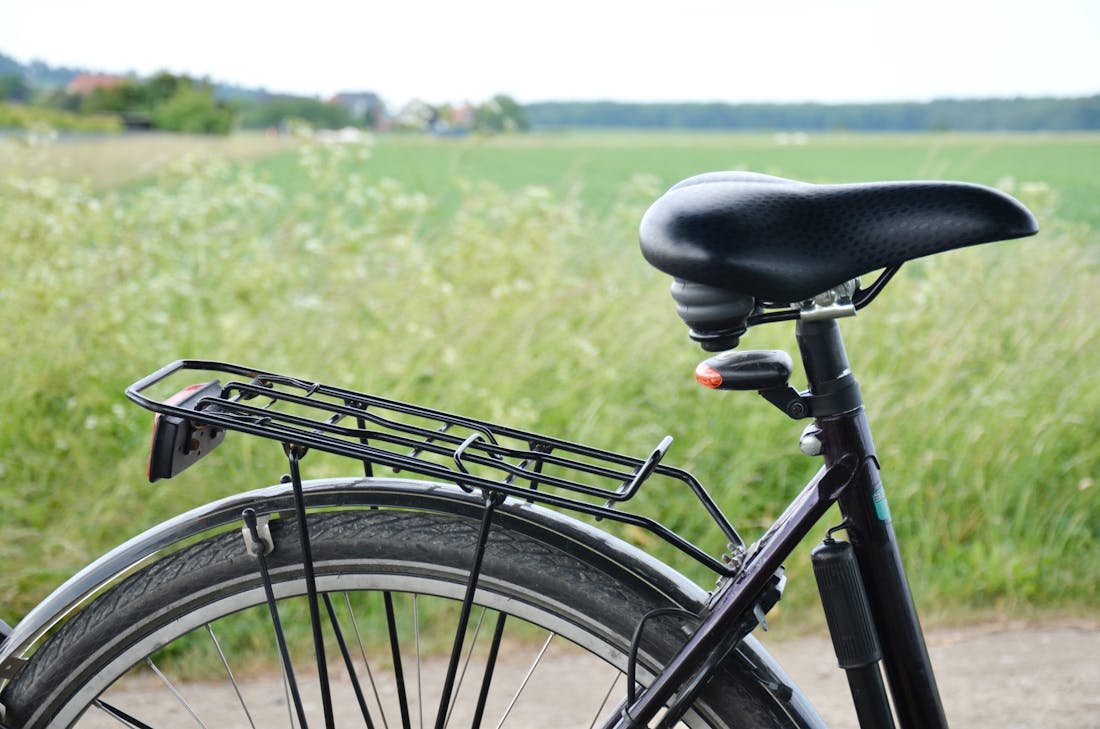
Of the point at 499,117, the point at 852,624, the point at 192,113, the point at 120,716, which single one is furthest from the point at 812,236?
the point at 192,113

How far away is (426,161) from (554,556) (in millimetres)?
4050

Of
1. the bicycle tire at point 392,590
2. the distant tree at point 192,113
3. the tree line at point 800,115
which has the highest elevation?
the tree line at point 800,115

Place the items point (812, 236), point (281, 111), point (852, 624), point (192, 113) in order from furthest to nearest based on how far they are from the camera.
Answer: point (281, 111), point (192, 113), point (852, 624), point (812, 236)

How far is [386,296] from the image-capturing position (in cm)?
397

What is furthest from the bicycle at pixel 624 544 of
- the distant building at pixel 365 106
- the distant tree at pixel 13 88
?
the distant tree at pixel 13 88

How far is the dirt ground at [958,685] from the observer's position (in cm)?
261

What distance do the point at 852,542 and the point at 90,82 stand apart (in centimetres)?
542

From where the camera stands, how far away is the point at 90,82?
5.61 m

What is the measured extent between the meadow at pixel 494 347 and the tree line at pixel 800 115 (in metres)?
0.73

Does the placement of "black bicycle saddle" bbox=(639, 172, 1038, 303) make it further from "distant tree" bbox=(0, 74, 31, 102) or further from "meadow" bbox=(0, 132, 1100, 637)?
"distant tree" bbox=(0, 74, 31, 102)

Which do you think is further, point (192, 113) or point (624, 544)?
point (192, 113)

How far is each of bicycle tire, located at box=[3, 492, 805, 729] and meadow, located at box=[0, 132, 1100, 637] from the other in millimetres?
1778

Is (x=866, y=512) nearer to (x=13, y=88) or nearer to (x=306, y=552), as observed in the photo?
(x=306, y=552)

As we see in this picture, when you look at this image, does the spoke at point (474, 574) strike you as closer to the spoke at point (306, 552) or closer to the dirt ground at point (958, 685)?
the spoke at point (306, 552)
